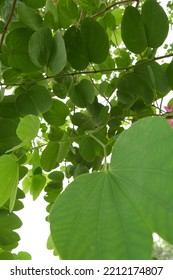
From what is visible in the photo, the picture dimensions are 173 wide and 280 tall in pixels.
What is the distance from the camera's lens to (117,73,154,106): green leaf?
62cm

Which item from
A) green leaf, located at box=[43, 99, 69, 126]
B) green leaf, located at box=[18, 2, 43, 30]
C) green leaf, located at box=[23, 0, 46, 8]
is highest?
green leaf, located at box=[23, 0, 46, 8]

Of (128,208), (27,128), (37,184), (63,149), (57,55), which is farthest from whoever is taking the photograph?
(37,184)

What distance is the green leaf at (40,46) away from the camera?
521mm

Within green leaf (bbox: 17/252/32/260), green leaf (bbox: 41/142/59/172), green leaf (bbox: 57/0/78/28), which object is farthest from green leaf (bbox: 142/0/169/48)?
green leaf (bbox: 17/252/32/260)

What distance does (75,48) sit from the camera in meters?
0.56

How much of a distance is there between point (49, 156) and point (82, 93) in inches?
5.1

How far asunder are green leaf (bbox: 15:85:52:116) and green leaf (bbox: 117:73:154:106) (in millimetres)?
121

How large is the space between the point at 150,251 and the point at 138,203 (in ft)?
0.12

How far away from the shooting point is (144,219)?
275 mm

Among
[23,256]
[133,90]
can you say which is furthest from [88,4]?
[23,256]

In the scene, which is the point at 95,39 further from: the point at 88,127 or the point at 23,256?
the point at 23,256

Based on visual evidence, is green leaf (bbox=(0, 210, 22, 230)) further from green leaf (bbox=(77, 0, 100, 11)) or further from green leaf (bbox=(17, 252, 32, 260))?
green leaf (bbox=(77, 0, 100, 11))
